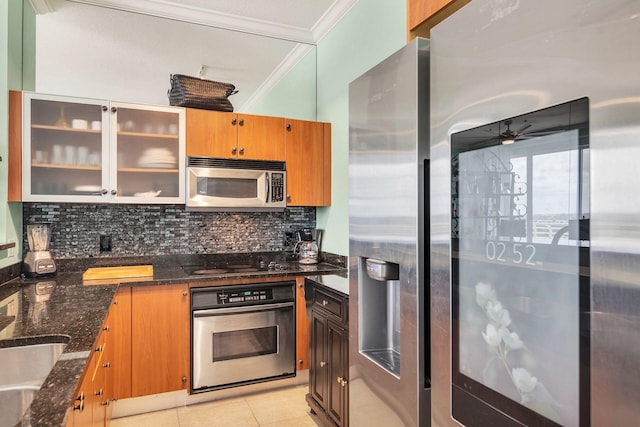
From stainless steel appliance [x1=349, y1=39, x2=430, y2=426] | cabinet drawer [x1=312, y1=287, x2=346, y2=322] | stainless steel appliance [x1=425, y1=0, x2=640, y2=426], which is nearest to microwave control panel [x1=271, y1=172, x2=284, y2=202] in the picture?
cabinet drawer [x1=312, y1=287, x2=346, y2=322]

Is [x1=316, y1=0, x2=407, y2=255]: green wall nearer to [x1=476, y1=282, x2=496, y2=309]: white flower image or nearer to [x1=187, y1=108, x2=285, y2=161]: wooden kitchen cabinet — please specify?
[x1=187, y1=108, x2=285, y2=161]: wooden kitchen cabinet

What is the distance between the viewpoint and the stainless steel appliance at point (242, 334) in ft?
9.19

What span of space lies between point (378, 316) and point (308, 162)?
6.51 ft

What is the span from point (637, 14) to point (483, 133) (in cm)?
37

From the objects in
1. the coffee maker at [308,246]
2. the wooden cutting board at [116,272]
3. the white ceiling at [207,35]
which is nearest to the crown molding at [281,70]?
the white ceiling at [207,35]

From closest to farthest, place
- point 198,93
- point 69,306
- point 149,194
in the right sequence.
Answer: point 69,306
point 149,194
point 198,93

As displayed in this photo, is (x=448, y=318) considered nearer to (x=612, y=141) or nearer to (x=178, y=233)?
(x=612, y=141)

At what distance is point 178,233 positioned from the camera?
3312 mm

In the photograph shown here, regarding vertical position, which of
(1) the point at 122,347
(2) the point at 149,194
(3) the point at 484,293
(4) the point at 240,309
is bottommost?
Result: (1) the point at 122,347

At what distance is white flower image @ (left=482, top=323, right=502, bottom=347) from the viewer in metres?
0.95

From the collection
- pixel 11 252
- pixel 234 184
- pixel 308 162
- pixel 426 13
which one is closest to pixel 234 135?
pixel 234 184

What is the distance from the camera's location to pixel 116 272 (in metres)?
2.79

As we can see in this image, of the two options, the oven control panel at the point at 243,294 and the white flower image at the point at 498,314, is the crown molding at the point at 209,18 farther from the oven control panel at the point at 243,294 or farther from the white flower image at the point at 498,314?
the white flower image at the point at 498,314

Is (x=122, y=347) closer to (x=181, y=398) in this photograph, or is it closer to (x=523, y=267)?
(x=181, y=398)
